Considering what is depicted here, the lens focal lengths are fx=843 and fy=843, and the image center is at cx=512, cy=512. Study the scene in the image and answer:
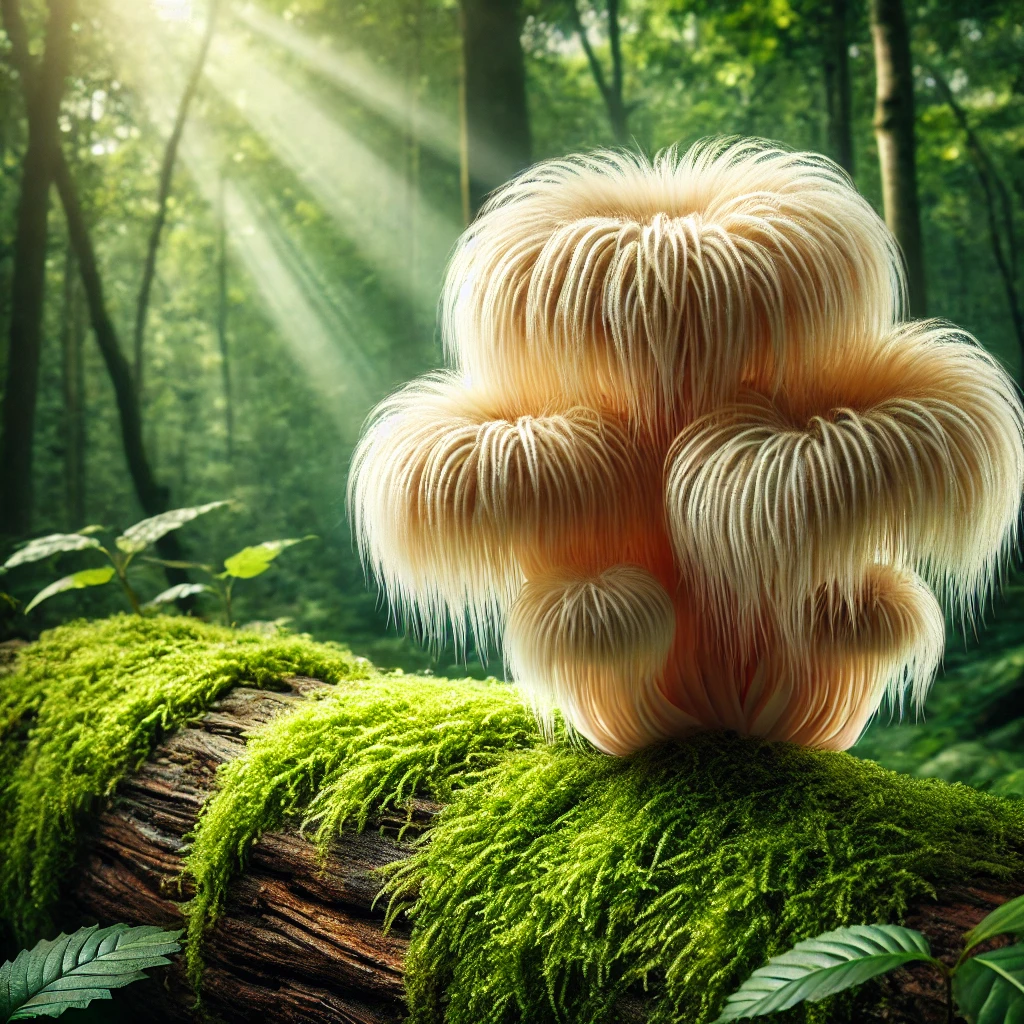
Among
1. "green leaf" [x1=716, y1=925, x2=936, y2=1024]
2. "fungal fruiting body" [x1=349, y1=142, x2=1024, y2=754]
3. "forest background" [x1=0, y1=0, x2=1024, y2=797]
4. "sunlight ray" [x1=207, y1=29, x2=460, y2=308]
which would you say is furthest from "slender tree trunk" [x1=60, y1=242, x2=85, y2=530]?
"green leaf" [x1=716, y1=925, x2=936, y2=1024]

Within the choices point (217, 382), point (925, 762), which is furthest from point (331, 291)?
point (925, 762)

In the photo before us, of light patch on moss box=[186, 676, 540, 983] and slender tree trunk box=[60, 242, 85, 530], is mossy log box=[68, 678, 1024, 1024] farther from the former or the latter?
slender tree trunk box=[60, 242, 85, 530]

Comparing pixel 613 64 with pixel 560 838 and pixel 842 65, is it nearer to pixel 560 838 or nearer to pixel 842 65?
pixel 842 65

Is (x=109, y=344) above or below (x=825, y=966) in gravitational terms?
above

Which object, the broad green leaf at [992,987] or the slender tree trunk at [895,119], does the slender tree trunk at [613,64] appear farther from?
the broad green leaf at [992,987]

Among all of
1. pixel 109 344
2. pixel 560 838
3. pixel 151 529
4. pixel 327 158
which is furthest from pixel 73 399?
pixel 560 838

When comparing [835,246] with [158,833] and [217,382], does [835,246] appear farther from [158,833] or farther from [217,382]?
[217,382]

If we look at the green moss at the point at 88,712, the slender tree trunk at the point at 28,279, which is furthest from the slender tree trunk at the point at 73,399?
the green moss at the point at 88,712
